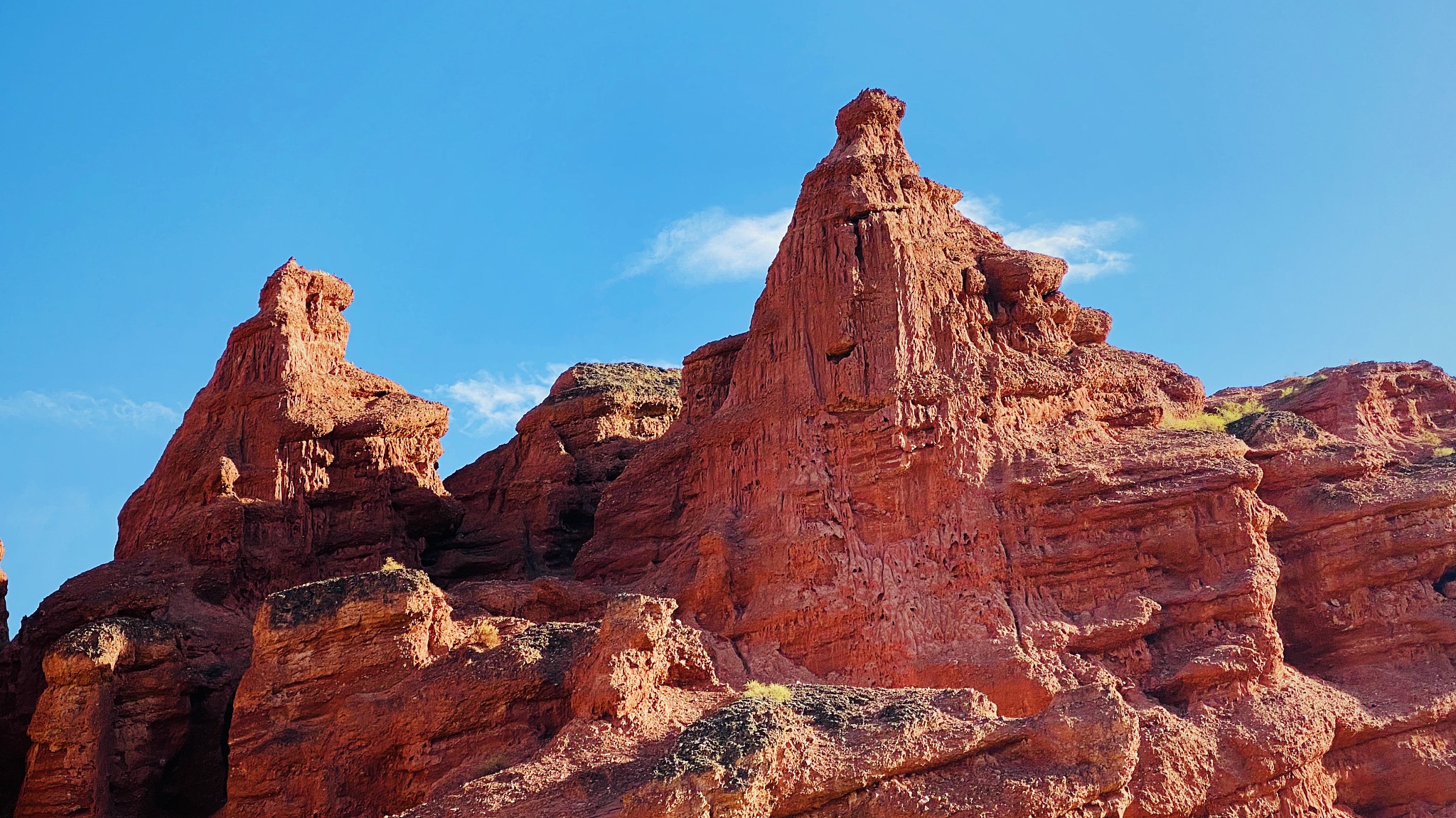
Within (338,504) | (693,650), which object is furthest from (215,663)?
(693,650)

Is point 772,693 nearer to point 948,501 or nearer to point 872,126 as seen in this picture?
point 948,501

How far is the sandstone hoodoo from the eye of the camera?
20516 mm

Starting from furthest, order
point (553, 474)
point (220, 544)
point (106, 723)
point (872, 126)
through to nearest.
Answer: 1. point (553, 474)
2. point (872, 126)
3. point (220, 544)
4. point (106, 723)

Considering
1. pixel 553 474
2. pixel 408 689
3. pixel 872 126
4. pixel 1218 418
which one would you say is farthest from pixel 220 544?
pixel 1218 418

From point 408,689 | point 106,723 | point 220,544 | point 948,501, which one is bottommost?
point 408,689

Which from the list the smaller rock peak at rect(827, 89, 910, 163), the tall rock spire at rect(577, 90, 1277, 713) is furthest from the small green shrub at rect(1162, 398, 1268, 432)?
→ the smaller rock peak at rect(827, 89, 910, 163)

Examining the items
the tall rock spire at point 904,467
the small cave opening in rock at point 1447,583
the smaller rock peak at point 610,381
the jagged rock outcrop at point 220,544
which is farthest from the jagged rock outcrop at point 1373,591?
the jagged rock outcrop at point 220,544

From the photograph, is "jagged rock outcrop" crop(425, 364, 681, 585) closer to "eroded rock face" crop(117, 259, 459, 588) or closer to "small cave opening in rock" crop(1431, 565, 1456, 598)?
"eroded rock face" crop(117, 259, 459, 588)

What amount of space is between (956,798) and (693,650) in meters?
5.58

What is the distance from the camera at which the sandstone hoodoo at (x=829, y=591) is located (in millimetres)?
20516

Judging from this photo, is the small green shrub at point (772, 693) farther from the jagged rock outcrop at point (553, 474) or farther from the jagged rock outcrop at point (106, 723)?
the jagged rock outcrop at point (553, 474)

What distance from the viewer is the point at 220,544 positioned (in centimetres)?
3266

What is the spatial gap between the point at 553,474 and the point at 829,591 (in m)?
13.5

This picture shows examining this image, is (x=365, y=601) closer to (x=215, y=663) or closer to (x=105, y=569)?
(x=215, y=663)
